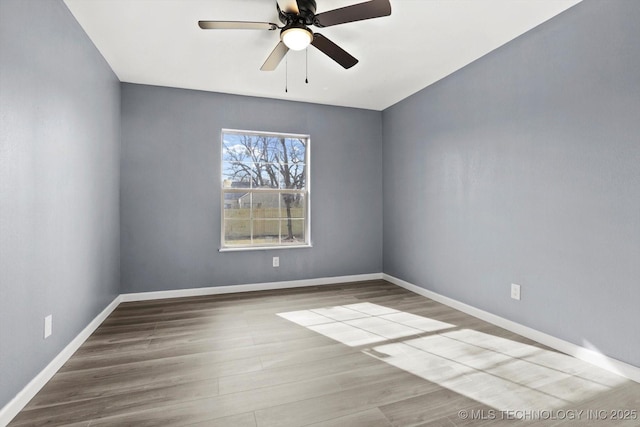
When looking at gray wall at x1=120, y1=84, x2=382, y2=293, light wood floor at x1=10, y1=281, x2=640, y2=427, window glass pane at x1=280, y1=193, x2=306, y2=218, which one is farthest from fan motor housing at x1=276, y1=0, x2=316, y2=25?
window glass pane at x1=280, y1=193, x2=306, y2=218

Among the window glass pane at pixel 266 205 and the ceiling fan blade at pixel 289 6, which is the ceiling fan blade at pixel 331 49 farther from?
the window glass pane at pixel 266 205

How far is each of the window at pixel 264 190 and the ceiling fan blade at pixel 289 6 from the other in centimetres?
227

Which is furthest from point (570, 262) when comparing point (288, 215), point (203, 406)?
point (288, 215)

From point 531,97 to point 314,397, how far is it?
2.86 metres

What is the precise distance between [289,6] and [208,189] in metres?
2.56


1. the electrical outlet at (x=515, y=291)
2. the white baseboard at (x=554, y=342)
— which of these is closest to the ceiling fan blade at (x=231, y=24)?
the electrical outlet at (x=515, y=291)

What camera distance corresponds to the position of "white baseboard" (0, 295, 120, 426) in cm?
160

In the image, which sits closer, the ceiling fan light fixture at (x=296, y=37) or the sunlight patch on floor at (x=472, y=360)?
the sunlight patch on floor at (x=472, y=360)

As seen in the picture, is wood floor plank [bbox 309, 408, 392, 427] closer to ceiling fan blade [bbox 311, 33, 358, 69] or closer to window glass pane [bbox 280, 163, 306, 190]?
ceiling fan blade [bbox 311, 33, 358, 69]

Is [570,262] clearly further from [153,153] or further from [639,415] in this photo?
[153,153]

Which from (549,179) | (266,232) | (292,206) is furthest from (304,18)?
(266,232)

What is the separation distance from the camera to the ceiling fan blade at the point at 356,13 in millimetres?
1900

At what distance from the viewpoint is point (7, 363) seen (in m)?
1.61

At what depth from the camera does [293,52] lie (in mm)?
2982
